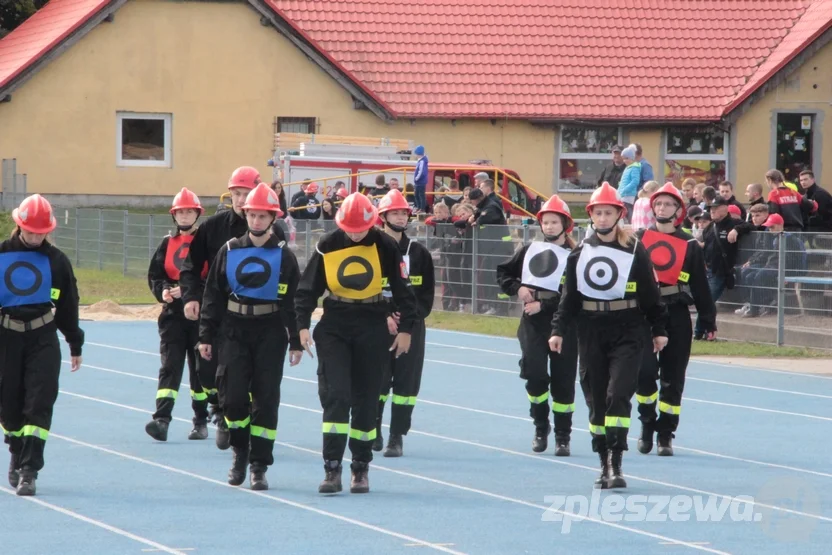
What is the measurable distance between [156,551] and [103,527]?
79cm

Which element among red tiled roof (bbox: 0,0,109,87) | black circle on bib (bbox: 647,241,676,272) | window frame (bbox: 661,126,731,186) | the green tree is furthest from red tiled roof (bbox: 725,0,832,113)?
black circle on bib (bbox: 647,241,676,272)

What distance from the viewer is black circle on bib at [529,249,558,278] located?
11.8 meters

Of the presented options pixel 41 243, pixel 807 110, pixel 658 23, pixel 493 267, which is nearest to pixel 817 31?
pixel 807 110

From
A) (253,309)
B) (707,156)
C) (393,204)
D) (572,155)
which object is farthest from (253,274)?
(707,156)

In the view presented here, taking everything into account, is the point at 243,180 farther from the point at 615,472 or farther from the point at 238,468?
the point at 615,472

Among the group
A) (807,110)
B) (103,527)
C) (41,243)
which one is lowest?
(103,527)

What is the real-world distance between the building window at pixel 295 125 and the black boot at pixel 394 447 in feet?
89.3

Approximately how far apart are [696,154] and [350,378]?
99.7 feet

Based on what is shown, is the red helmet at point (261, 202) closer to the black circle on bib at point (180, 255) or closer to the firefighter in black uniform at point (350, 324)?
the firefighter in black uniform at point (350, 324)

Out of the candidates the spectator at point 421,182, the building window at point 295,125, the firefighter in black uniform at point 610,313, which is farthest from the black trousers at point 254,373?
the building window at point 295,125

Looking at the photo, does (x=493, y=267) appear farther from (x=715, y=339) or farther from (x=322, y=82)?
(x=322, y=82)

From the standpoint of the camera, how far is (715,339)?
811 inches

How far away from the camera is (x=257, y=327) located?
9930 mm

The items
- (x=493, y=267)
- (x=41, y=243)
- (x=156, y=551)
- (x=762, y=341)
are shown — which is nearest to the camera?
(x=156, y=551)
